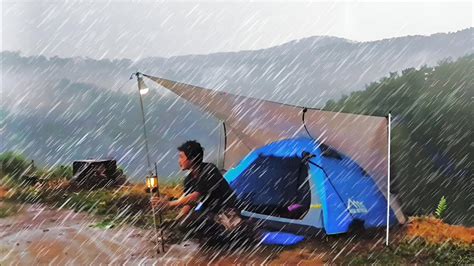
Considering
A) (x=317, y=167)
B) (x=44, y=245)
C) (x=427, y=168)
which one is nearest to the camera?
(x=44, y=245)

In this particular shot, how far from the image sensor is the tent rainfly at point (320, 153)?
312 cm

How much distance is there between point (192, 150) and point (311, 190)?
29.1 inches

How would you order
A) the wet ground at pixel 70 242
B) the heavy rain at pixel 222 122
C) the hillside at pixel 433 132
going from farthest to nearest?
the hillside at pixel 433 132
the heavy rain at pixel 222 122
the wet ground at pixel 70 242

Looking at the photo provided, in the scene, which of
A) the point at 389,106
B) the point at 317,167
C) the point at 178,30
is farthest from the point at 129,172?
the point at 389,106

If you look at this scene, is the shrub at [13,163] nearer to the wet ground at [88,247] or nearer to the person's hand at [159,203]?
the wet ground at [88,247]

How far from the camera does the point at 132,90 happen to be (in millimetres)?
3086

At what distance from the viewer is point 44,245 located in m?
2.99

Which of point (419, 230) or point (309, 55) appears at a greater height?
point (309, 55)

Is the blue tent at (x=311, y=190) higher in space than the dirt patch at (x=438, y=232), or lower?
higher

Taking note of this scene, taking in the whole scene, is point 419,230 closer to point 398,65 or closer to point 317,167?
point 317,167

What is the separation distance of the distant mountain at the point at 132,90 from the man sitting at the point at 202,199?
109 mm

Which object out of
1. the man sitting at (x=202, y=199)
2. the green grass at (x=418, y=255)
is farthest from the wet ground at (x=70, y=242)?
the green grass at (x=418, y=255)

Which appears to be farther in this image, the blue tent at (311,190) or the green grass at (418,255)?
the blue tent at (311,190)

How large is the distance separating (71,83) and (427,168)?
2186 mm
